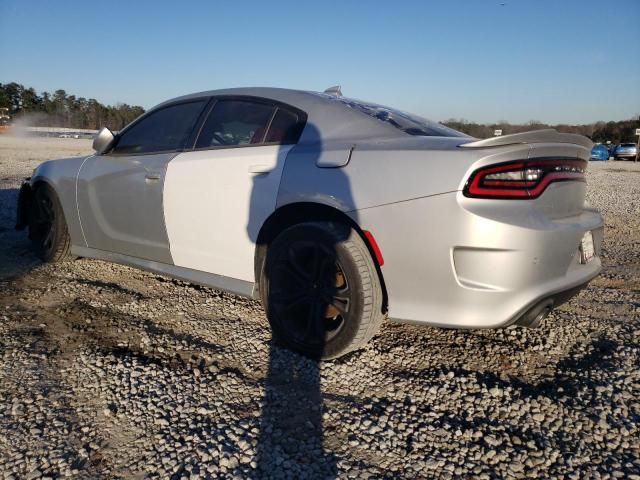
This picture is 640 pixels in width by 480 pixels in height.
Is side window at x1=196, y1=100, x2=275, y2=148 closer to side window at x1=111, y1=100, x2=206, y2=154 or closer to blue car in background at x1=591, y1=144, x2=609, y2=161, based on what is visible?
side window at x1=111, y1=100, x2=206, y2=154

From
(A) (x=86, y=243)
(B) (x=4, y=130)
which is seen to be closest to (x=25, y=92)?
(B) (x=4, y=130)

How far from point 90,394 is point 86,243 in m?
1.96

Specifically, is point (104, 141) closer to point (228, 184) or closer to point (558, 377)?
point (228, 184)

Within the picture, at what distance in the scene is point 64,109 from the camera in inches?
3039

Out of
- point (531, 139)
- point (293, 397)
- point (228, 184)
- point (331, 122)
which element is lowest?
point (293, 397)

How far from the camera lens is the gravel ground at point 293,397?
172cm

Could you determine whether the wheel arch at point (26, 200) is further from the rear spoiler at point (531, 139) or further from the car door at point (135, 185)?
the rear spoiler at point (531, 139)

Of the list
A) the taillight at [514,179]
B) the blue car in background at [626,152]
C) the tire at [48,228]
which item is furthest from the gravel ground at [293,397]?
the blue car in background at [626,152]

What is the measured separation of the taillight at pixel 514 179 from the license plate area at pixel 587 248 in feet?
1.27

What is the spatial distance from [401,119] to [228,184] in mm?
1160

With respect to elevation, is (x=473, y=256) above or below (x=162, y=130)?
below

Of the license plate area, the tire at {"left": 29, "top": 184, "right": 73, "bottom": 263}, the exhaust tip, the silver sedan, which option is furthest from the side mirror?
the license plate area

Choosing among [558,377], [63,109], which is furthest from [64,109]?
[558,377]

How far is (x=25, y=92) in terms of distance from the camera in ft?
246
